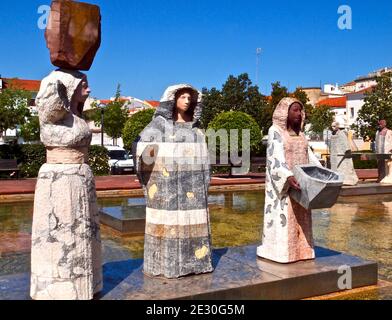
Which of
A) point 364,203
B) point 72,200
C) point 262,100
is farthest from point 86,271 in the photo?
point 262,100

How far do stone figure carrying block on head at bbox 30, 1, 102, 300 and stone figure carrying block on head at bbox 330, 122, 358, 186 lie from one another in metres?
11.7

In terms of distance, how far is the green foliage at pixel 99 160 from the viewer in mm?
19625

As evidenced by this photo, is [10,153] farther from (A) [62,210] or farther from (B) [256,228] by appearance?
(A) [62,210]

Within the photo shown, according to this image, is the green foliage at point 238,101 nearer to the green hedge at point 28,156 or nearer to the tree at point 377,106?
the tree at point 377,106

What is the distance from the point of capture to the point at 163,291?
4.29m

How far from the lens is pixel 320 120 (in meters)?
46.2

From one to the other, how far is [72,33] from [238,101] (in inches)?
1271

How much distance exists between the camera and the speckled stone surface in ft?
14.1

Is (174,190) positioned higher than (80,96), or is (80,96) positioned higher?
(80,96)

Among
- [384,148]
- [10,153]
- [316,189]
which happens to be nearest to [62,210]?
[316,189]

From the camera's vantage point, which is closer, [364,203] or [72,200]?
[72,200]

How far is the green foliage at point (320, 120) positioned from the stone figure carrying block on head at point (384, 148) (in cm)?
3085
